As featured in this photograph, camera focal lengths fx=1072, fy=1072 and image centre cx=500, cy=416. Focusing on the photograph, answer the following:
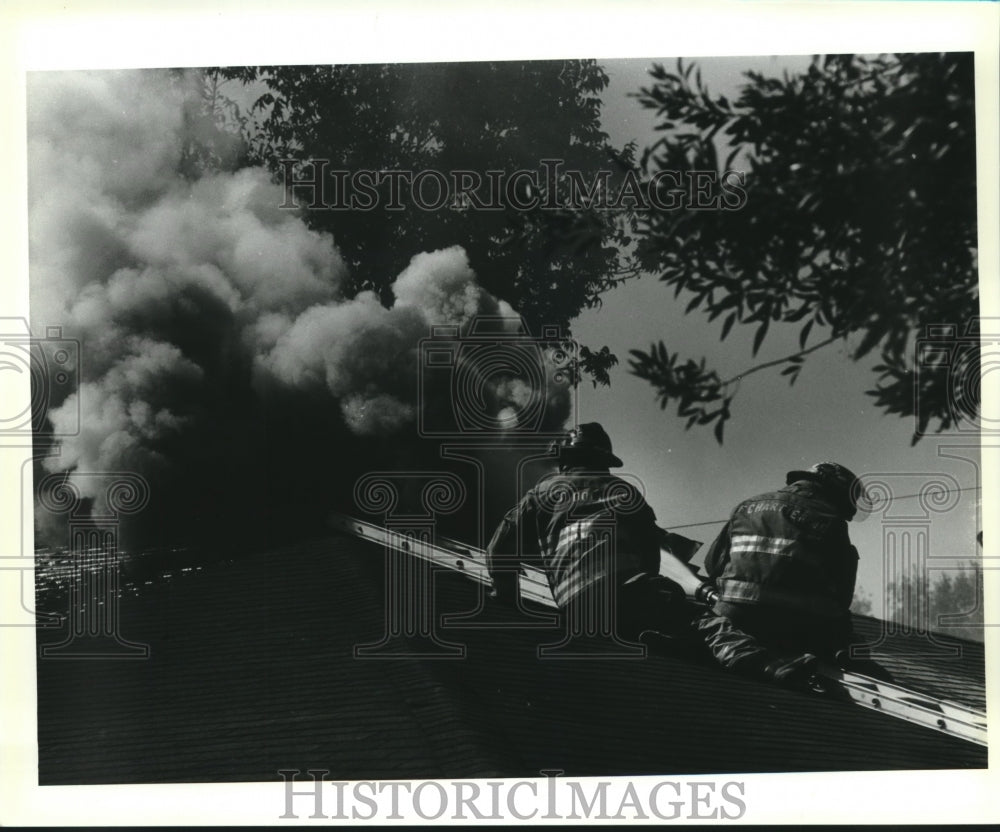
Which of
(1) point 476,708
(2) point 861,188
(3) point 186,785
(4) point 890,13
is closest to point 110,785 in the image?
(3) point 186,785

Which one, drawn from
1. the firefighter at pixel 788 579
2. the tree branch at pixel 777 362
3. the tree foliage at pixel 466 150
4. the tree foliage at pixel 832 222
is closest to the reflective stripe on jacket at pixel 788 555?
the firefighter at pixel 788 579

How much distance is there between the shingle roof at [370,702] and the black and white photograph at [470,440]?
0.8 inches

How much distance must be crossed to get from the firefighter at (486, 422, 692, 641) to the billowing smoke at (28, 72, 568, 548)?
13.7 inches

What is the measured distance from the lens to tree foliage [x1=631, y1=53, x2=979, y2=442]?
16.5ft

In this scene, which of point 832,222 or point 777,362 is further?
point 777,362

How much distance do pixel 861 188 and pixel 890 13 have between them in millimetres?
1095

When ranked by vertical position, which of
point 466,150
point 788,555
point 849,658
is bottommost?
point 849,658

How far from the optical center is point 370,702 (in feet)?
17.3

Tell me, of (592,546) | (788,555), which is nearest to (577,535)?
(592,546)

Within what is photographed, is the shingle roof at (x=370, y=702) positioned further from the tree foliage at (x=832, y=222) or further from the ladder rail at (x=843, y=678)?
the tree foliage at (x=832, y=222)

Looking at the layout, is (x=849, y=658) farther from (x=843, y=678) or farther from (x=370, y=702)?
(x=370, y=702)

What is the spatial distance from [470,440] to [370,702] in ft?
4.53

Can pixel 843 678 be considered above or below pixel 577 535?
below

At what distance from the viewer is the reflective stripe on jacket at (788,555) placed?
17.5ft
